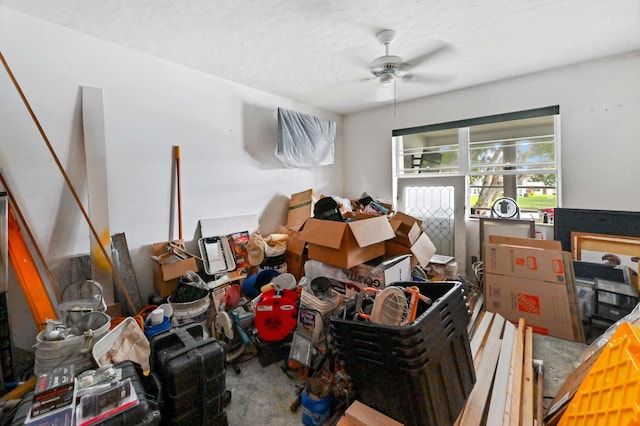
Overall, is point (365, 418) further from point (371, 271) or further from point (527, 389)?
point (371, 271)

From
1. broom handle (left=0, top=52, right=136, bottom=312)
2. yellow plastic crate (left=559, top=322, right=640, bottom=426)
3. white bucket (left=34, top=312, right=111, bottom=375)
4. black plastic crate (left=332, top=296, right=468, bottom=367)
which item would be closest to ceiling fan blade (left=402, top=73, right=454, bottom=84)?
black plastic crate (left=332, top=296, right=468, bottom=367)

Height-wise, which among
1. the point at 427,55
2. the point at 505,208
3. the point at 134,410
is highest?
the point at 427,55

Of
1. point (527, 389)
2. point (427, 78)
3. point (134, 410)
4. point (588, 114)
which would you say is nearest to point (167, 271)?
point (134, 410)

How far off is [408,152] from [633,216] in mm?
2337

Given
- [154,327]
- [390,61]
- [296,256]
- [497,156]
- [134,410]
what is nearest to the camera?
[134,410]

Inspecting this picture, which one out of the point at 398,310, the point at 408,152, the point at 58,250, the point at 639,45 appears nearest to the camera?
the point at 398,310

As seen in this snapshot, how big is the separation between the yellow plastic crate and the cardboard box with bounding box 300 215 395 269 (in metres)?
1.36

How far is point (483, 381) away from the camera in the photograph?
143 centimetres

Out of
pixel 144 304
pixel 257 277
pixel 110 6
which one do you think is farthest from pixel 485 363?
pixel 110 6

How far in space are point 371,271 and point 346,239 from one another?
33 cm

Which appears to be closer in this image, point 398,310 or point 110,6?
point 398,310

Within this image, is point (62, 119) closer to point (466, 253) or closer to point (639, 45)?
point (466, 253)

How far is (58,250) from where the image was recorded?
1954 millimetres

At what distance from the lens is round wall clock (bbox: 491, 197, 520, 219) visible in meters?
3.07
